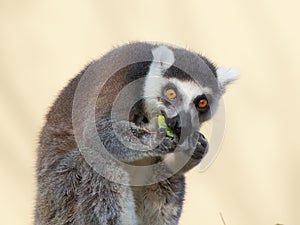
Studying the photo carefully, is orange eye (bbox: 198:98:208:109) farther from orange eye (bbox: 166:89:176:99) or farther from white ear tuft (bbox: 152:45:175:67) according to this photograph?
white ear tuft (bbox: 152:45:175:67)

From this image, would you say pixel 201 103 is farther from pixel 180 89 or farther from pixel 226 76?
pixel 226 76

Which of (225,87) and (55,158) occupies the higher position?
(225,87)

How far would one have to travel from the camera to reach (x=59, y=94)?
6730 mm

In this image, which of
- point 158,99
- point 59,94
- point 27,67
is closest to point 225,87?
point 158,99

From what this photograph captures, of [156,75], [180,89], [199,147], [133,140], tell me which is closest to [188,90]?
[180,89]

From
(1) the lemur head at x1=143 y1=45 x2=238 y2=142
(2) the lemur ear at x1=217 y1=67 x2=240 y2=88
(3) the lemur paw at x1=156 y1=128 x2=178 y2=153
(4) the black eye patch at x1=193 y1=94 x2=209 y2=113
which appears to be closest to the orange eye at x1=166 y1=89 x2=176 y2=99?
(1) the lemur head at x1=143 y1=45 x2=238 y2=142

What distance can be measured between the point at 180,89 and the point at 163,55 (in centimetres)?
25

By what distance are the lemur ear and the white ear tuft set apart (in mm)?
492

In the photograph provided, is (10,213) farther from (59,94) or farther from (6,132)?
(59,94)

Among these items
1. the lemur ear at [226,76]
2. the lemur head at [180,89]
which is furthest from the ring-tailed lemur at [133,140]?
the lemur ear at [226,76]

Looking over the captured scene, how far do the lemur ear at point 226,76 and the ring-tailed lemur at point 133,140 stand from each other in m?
0.15

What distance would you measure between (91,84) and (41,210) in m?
0.88

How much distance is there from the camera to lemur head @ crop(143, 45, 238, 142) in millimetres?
6215

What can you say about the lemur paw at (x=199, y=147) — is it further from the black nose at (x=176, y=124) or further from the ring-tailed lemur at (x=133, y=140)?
the black nose at (x=176, y=124)
